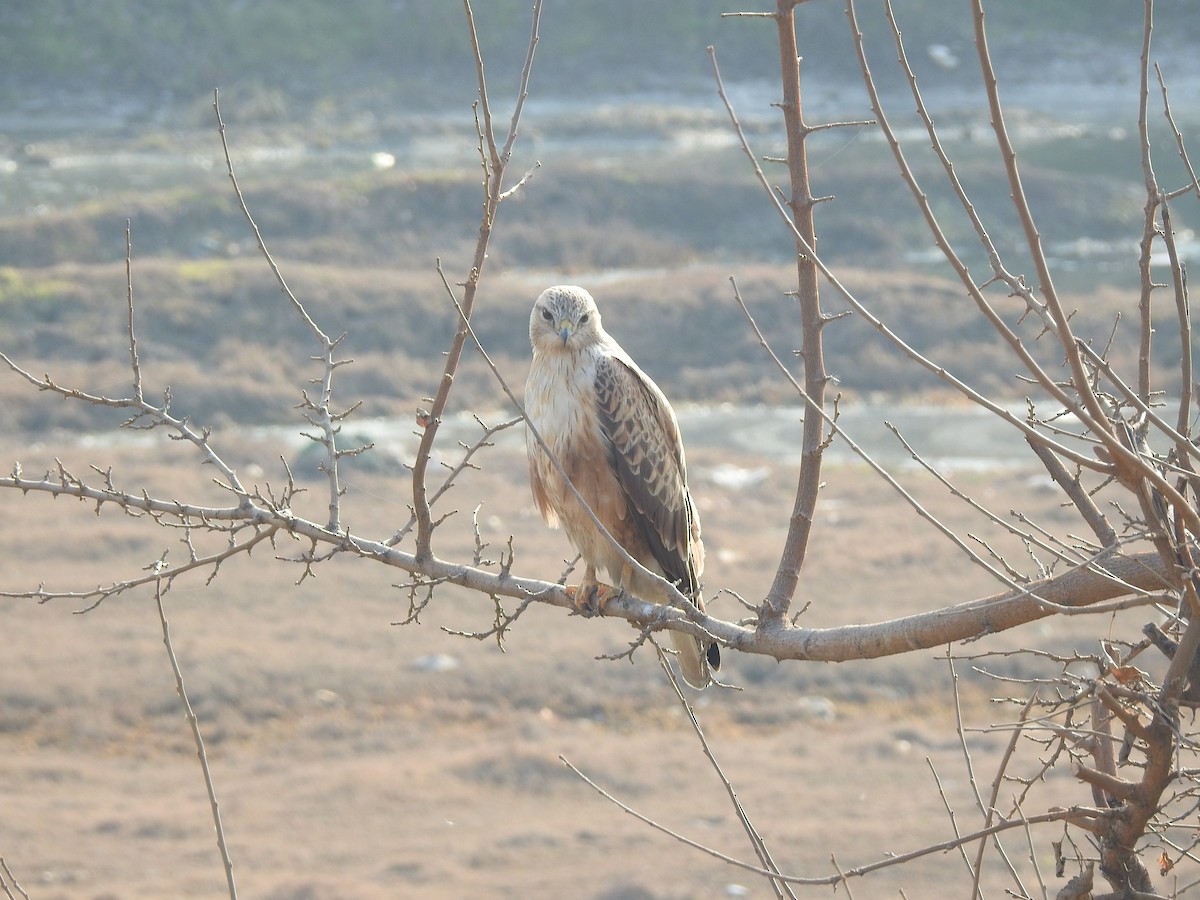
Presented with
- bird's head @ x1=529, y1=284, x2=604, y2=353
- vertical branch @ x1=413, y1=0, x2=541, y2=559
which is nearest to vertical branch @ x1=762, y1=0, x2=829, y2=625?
vertical branch @ x1=413, y1=0, x2=541, y2=559

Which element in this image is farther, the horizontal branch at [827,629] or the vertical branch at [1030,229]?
the horizontal branch at [827,629]

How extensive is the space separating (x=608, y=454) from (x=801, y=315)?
1993mm

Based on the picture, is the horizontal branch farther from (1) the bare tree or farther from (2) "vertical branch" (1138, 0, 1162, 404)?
(2) "vertical branch" (1138, 0, 1162, 404)

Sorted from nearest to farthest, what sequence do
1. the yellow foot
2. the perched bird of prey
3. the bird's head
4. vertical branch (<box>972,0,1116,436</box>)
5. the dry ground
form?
vertical branch (<box>972,0,1116,436</box>) < the yellow foot < the perched bird of prey < the bird's head < the dry ground

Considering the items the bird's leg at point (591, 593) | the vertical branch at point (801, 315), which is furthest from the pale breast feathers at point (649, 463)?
the vertical branch at point (801, 315)

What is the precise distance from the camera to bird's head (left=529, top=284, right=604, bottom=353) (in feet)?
17.7

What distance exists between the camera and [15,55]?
5544 centimetres

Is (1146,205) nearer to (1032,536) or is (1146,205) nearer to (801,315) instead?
(1032,536)

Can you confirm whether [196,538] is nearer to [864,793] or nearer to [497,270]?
[864,793]

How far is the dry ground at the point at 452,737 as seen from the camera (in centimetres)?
1116

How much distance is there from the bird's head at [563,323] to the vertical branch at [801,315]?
196cm

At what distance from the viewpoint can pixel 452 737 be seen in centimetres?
1350

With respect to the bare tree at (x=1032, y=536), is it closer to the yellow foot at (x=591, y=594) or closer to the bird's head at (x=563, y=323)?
the yellow foot at (x=591, y=594)

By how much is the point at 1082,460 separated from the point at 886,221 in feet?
109
